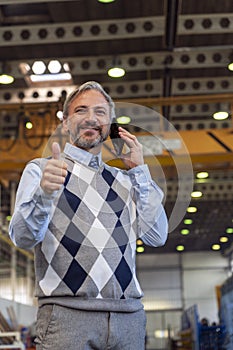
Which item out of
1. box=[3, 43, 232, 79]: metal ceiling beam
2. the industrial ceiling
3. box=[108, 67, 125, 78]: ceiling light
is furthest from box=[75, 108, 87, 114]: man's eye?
box=[3, 43, 232, 79]: metal ceiling beam

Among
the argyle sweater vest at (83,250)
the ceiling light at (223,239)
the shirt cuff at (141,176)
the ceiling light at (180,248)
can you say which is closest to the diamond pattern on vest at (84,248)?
the argyle sweater vest at (83,250)

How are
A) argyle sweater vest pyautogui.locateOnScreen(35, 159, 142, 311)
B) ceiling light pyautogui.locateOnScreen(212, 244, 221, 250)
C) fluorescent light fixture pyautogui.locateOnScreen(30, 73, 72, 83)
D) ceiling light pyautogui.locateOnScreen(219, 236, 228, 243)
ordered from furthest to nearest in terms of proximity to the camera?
ceiling light pyautogui.locateOnScreen(212, 244, 221, 250), ceiling light pyautogui.locateOnScreen(219, 236, 228, 243), fluorescent light fixture pyautogui.locateOnScreen(30, 73, 72, 83), argyle sweater vest pyautogui.locateOnScreen(35, 159, 142, 311)

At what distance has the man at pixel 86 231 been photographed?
50.0 inches

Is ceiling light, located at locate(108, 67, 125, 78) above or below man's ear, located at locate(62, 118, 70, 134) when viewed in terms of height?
above

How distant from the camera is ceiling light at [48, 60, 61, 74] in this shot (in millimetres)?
8209

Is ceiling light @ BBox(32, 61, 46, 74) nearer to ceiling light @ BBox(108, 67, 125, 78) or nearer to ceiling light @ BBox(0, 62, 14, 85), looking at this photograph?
ceiling light @ BBox(0, 62, 14, 85)

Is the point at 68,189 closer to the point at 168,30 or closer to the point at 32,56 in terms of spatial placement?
the point at 168,30

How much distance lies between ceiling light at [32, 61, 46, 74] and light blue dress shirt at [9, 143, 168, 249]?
696cm

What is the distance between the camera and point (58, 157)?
1207 millimetres

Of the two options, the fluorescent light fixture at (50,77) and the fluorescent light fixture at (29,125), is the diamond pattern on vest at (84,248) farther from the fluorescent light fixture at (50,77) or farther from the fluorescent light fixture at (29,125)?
the fluorescent light fixture at (29,125)

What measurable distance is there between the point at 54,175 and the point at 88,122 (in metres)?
0.21

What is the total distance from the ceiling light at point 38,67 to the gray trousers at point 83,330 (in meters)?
7.13

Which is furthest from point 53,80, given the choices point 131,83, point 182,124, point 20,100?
point 182,124

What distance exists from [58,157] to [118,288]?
35cm
